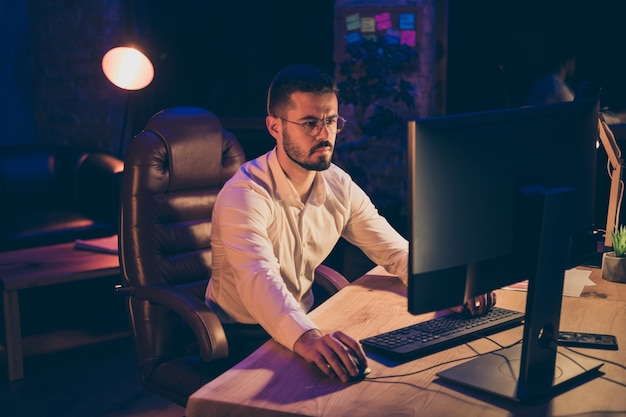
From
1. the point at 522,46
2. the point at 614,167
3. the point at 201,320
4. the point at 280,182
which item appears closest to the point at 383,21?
the point at 522,46

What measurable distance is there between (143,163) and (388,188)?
2669 mm

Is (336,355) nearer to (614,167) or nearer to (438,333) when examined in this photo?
(438,333)

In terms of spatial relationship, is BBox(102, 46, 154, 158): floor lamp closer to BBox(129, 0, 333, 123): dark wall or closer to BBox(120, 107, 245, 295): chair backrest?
BBox(129, 0, 333, 123): dark wall

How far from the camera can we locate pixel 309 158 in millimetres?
2084

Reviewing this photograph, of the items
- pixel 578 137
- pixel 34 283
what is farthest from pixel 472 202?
pixel 34 283

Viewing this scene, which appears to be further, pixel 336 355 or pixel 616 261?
pixel 616 261

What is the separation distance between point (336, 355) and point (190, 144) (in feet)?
3.69

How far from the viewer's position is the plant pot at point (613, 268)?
88.2 inches

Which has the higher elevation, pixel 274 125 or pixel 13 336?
pixel 274 125

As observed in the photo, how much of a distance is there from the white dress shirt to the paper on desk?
34 centimetres

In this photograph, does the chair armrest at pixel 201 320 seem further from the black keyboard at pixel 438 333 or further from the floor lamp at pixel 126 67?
the floor lamp at pixel 126 67

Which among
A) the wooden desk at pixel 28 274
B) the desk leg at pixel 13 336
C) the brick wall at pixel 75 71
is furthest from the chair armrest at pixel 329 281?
Result: the brick wall at pixel 75 71

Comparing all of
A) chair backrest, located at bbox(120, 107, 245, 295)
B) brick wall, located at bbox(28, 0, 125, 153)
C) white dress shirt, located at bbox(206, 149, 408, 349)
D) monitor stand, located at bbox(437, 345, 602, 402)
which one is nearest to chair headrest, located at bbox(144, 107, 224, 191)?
chair backrest, located at bbox(120, 107, 245, 295)

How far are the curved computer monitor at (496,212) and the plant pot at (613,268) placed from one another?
731 mm
